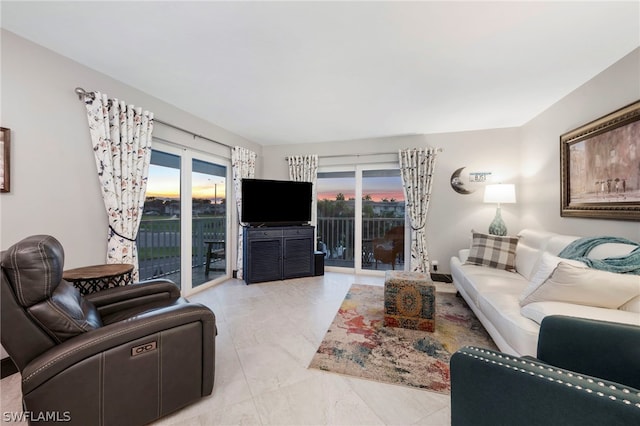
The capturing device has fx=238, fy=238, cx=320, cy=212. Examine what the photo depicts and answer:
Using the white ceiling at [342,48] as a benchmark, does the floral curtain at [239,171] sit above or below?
below

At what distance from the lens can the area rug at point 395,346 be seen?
1.71 metres

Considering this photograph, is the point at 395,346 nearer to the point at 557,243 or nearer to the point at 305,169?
the point at 557,243

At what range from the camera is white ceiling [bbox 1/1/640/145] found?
58.3 inches

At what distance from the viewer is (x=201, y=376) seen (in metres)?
1.41

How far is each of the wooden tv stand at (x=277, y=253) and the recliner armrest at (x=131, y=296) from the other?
1.83m

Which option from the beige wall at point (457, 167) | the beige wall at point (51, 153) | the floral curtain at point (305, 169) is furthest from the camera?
the floral curtain at point (305, 169)

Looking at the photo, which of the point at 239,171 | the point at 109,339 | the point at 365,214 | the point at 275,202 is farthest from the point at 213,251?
the point at 109,339

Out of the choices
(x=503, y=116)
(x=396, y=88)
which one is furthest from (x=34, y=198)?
(x=503, y=116)

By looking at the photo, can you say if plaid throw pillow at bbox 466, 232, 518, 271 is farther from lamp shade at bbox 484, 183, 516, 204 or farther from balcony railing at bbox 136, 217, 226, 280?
balcony railing at bbox 136, 217, 226, 280

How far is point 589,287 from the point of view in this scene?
1.41 metres

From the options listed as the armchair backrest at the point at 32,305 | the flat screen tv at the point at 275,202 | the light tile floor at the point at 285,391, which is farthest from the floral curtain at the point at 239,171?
the armchair backrest at the point at 32,305

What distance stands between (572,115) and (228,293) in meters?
4.58

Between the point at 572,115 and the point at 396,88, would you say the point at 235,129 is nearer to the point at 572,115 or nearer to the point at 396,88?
the point at 396,88

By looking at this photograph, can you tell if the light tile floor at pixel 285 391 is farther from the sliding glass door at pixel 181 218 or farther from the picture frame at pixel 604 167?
the picture frame at pixel 604 167
